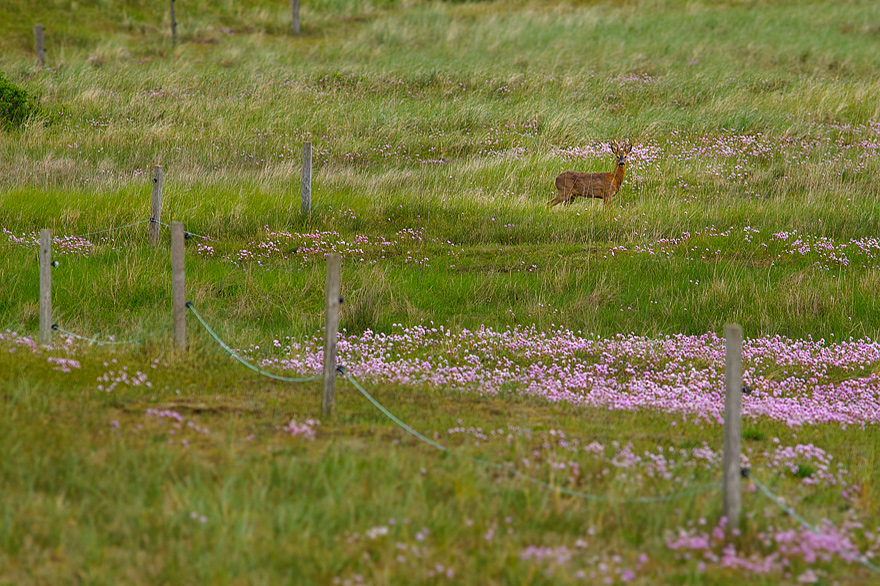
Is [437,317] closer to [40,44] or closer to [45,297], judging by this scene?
[45,297]

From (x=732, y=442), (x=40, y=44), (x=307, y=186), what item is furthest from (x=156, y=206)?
(x=40, y=44)

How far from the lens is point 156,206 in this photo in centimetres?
1347

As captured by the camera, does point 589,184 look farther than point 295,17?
No

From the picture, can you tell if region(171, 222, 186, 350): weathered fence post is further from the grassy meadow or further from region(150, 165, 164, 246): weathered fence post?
region(150, 165, 164, 246): weathered fence post

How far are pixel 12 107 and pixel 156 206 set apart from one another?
9097mm

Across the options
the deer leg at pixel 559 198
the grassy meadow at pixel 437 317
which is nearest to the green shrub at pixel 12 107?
the grassy meadow at pixel 437 317

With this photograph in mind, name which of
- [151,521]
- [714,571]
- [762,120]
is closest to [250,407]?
[151,521]

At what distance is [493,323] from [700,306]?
8.96 ft

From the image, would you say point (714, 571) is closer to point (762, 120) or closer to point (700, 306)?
point (700, 306)

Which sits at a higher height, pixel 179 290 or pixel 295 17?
pixel 295 17

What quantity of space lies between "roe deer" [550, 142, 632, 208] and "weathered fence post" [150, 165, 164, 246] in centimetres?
684

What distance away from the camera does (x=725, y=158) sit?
19422 millimetres

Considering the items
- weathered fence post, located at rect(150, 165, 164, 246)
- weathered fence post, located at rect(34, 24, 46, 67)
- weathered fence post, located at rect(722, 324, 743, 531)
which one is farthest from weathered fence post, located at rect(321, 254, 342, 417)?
weathered fence post, located at rect(34, 24, 46, 67)

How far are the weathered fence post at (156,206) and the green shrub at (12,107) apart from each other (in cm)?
858
